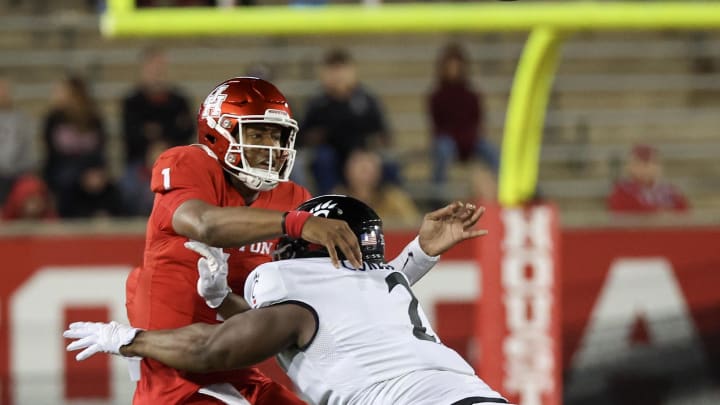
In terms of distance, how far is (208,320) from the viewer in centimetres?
448

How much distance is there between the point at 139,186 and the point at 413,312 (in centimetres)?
487

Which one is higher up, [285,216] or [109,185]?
[285,216]

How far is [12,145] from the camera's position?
9.02 meters

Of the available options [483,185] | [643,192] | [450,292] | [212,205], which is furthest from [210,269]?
[643,192]

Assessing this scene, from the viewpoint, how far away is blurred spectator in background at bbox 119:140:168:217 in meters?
8.71

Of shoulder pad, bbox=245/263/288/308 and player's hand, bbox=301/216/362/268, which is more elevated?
player's hand, bbox=301/216/362/268

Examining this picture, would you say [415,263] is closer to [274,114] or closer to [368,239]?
[368,239]

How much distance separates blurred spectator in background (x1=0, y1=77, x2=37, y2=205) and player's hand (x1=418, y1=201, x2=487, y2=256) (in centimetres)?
478

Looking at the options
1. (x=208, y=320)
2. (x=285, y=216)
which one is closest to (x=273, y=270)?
(x=285, y=216)

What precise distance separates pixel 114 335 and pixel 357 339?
75 centimetres

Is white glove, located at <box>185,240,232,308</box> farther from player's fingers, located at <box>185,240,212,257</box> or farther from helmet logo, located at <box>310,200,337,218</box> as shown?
helmet logo, located at <box>310,200,337,218</box>

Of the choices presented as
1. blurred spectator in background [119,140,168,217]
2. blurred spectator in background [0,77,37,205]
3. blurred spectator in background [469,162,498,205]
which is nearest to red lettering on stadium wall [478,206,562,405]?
blurred spectator in background [469,162,498,205]

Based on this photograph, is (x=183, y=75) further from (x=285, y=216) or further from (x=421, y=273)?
(x=285, y=216)

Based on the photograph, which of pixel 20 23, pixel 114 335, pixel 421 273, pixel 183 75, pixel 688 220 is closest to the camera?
pixel 114 335
